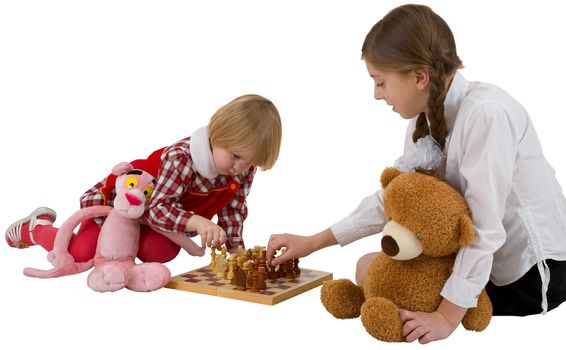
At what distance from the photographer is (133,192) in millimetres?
3449

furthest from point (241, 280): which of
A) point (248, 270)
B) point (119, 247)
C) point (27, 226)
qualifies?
point (27, 226)

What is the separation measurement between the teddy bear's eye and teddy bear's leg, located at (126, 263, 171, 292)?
1.21 ft

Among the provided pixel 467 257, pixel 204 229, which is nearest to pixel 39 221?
pixel 204 229

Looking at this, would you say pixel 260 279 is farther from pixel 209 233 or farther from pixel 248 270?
pixel 209 233

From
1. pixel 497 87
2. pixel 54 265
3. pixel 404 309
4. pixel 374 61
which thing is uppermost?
pixel 374 61

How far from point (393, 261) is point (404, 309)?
0.57ft

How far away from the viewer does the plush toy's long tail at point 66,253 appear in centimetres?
347

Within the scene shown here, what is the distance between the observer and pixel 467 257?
8.64 ft

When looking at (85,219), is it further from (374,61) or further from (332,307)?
(374,61)

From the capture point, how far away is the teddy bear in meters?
2.62

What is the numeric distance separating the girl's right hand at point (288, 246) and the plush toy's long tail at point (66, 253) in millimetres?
814

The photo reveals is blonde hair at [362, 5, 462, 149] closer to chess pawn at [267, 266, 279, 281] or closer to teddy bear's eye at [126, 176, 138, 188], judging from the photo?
chess pawn at [267, 266, 279, 281]

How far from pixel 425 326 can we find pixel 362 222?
57cm

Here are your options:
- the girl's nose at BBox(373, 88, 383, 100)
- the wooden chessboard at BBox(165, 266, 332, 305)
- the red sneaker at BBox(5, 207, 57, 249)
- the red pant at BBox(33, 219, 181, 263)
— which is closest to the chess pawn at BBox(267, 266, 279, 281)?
the wooden chessboard at BBox(165, 266, 332, 305)
